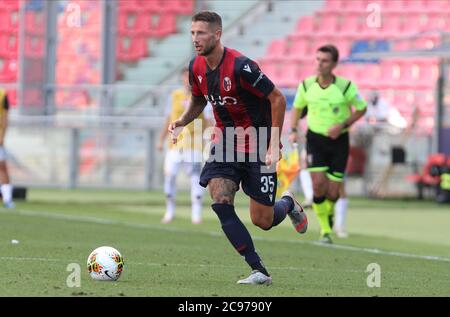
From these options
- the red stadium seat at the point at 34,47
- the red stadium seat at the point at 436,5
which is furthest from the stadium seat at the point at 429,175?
the red stadium seat at the point at 34,47

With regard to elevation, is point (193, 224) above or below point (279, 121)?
below

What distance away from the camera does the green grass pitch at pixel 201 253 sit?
883 cm

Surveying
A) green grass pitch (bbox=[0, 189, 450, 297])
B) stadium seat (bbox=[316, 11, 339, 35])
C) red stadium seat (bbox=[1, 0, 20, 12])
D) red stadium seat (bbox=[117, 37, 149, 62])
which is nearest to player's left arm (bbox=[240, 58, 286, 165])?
green grass pitch (bbox=[0, 189, 450, 297])

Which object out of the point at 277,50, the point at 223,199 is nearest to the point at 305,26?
the point at 277,50

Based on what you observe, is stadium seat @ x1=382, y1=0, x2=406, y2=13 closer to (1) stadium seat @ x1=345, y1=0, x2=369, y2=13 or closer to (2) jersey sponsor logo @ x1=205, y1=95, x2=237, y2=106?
(1) stadium seat @ x1=345, y1=0, x2=369, y2=13

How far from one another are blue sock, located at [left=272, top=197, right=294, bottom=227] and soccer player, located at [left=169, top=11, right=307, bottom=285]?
11mm

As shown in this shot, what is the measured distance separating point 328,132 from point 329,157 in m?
0.33

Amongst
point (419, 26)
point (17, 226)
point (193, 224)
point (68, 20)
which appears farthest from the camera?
point (419, 26)

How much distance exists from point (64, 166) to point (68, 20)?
354cm

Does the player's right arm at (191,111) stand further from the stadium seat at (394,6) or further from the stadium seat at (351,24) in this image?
the stadium seat at (394,6)

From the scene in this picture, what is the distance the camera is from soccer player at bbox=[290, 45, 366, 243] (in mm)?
14633

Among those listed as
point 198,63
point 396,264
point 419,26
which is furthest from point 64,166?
point 198,63

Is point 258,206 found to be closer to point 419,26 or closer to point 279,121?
point 279,121

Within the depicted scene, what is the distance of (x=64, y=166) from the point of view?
26375 mm
